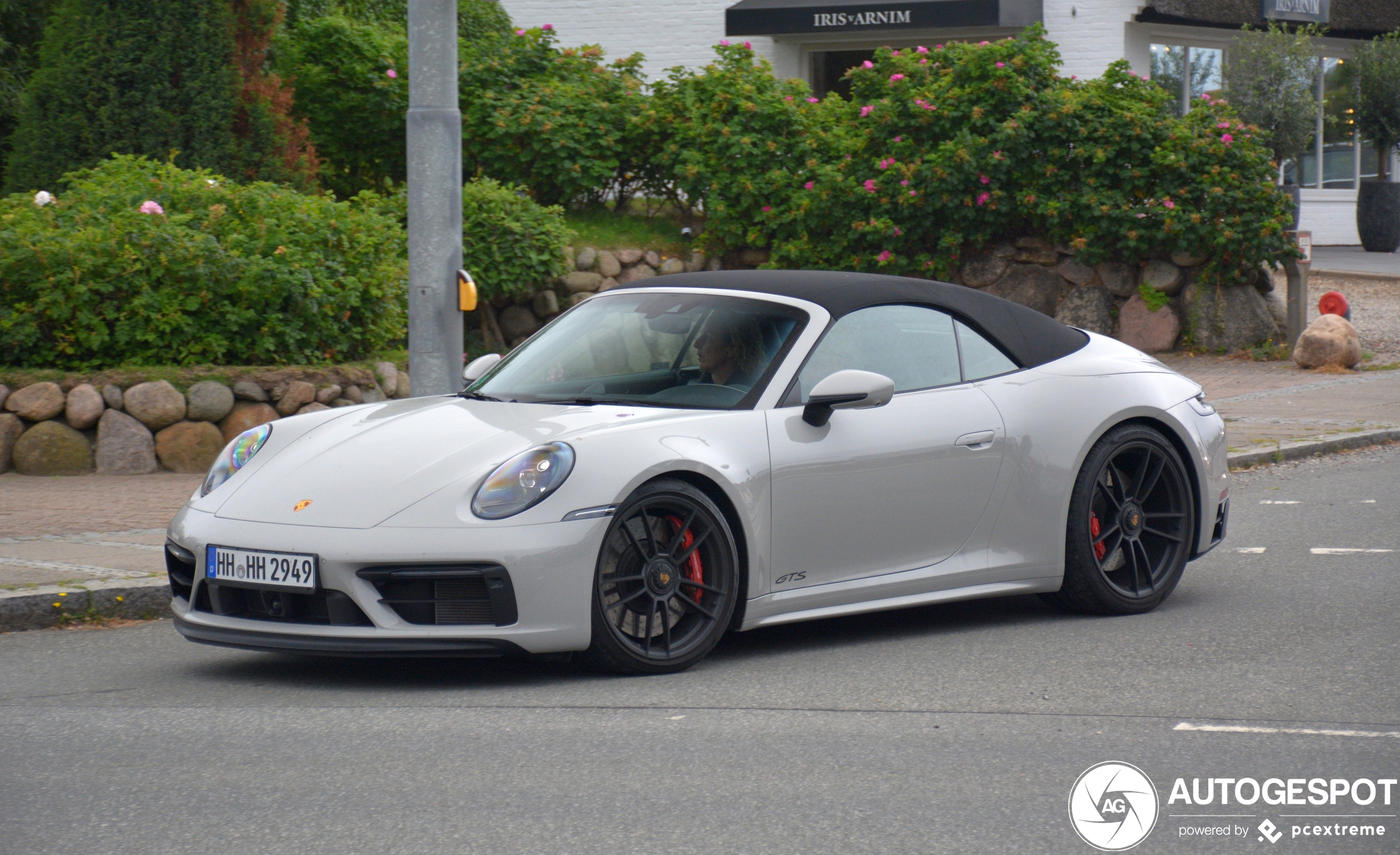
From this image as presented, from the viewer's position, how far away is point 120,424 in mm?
9422

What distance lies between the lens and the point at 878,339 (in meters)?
6.04

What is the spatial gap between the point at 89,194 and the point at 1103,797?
8.41 m

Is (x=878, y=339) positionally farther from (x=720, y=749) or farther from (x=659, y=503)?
(x=720, y=749)

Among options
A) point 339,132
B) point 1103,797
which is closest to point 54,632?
point 1103,797

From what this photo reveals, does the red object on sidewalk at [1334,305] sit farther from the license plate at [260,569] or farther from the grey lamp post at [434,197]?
the license plate at [260,569]

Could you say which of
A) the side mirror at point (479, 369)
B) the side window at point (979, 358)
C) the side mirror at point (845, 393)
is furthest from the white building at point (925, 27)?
the side mirror at point (845, 393)

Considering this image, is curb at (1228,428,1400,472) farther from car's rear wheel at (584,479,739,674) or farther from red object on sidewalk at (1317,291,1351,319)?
car's rear wheel at (584,479,739,674)

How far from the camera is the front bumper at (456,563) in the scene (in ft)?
16.0

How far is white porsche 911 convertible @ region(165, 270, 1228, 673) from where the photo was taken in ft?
16.3

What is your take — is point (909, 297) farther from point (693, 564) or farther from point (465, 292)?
point (465, 292)

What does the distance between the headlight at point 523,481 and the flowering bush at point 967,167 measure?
11.0 m

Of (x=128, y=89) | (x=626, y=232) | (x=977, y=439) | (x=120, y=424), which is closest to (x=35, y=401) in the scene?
(x=120, y=424)

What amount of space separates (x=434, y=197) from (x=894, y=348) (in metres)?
2.91

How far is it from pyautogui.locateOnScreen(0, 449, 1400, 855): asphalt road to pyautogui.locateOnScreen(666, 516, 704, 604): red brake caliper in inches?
12.4
